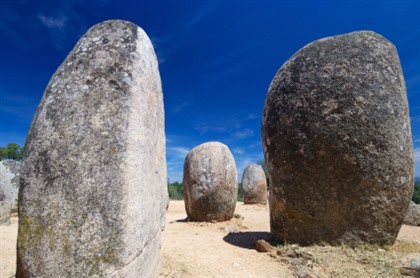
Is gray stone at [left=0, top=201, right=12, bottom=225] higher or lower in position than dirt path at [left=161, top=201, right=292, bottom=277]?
higher

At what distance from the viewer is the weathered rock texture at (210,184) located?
8.53 meters

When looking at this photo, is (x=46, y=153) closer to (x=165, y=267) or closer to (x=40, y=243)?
(x=40, y=243)

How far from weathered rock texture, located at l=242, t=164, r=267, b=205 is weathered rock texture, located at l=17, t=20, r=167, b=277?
14.9 m

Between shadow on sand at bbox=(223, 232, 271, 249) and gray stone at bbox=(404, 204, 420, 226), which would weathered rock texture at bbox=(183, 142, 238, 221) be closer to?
shadow on sand at bbox=(223, 232, 271, 249)

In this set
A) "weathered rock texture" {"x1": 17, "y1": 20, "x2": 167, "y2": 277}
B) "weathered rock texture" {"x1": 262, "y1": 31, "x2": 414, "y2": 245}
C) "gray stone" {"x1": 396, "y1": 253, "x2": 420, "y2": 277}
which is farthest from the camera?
"weathered rock texture" {"x1": 262, "y1": 31, "x2": 414, "y2": 245}

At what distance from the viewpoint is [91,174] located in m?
2.10

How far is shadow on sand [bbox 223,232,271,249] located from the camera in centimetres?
541

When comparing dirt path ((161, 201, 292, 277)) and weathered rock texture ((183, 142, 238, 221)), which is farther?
weathered rock texture ((183, 142, 238, 221))

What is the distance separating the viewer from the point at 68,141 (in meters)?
2.17

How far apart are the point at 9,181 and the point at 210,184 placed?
8.89 metres

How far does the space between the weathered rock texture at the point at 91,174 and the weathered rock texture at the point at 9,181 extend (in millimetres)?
11367

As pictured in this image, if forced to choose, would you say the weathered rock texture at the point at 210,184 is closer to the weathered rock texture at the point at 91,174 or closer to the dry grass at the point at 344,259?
the dry grass at the point at 344,259

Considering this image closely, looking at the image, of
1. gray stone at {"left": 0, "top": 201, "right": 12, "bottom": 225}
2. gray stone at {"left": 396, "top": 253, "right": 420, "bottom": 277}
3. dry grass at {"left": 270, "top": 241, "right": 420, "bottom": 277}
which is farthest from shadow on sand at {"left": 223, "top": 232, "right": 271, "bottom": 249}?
gray stone at {"left": 0, "top": 201, "right": 12, "bottom": 225}

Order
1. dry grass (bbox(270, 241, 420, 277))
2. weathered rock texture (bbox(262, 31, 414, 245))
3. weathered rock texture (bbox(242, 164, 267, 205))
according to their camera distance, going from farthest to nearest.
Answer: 1. weathered rock texture (bbox(242, 164, 267, 205))
2. weathered rock texture (bbox(262, 31, 414, 245))
3. dry grass (bbox(270, 241, 420, 277))
